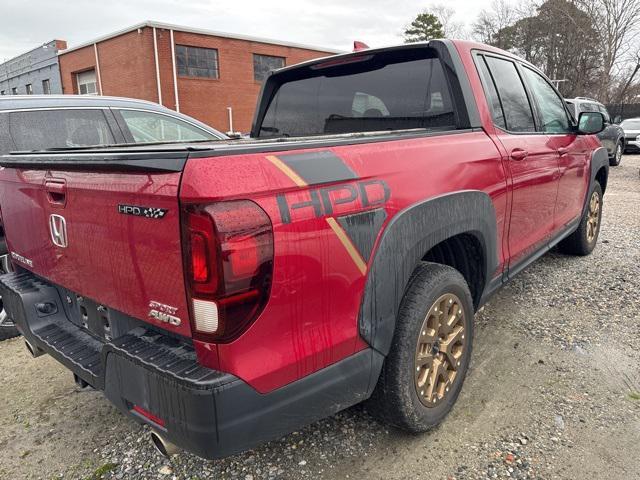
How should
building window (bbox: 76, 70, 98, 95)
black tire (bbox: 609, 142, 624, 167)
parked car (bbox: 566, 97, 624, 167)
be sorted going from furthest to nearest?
building window (bbox: 76, 70, 98, 95), black tire (bbox: 609, 142, 624, 167), parked car (bbox: 566, 97, 624, 167)

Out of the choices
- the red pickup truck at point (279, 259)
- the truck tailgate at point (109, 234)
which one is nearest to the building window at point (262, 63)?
the red pickup truck at point (279, 259)

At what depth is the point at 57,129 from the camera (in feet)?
12.5

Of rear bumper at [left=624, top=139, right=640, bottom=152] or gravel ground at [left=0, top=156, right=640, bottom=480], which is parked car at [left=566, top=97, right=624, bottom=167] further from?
gravel ground at [left=0, top=156, right=640, bottom=480]

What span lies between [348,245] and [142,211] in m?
0.71

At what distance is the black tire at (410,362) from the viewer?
6.86 feet

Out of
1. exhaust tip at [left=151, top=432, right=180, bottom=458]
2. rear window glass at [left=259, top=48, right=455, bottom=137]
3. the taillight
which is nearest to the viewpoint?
the taillight

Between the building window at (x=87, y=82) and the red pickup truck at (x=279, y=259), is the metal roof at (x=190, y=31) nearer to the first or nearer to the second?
the building window at (x=87, y=82)

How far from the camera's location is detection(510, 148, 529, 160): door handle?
293 cm

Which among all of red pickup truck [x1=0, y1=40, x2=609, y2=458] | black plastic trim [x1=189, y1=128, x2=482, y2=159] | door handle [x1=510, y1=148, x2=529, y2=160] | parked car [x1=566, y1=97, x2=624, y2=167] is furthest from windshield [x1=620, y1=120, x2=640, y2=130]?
black plastic trim [x1=189, y1=128, x2=482, y2=159]

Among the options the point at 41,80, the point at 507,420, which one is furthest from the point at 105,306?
the point at 41,80

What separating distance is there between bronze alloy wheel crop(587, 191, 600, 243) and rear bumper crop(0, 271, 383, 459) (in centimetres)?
421

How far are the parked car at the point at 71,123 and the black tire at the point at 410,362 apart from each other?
9.55 feet

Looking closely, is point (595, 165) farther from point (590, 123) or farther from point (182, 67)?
point (182, 67)

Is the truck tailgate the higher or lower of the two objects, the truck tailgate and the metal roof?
the lower
